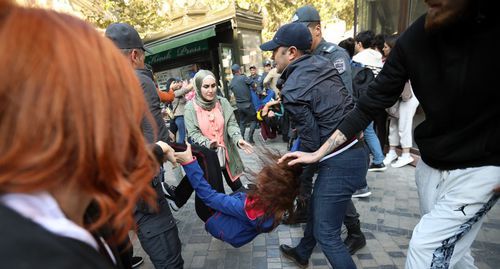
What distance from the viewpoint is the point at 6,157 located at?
0.55m

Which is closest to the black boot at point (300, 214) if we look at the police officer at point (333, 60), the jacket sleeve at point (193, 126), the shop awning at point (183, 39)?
the police officer at point (333, 60)

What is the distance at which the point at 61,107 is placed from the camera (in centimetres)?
57

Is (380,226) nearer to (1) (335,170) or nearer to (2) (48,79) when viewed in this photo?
(1) (335,170)

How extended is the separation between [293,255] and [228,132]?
4.92 ft

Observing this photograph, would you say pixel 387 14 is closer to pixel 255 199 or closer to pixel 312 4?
pixel 255 199

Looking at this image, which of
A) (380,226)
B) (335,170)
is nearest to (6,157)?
(335,170)

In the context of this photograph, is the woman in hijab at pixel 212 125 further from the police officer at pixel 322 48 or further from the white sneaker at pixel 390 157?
Result: the white sneaker at pixel 390 157

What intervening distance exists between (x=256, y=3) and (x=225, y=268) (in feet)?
46.7

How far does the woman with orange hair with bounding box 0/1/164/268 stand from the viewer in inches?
21.5

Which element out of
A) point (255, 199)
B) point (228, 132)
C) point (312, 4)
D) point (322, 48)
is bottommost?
point (255, 199)

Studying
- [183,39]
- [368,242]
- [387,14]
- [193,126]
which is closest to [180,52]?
[183,39]

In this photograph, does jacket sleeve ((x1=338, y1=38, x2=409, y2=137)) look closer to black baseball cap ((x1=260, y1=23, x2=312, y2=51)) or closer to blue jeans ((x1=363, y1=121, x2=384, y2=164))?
black baseball cap ((x1=260, y1=23, x2=312, y2=51))

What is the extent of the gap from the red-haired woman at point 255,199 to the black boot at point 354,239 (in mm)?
897

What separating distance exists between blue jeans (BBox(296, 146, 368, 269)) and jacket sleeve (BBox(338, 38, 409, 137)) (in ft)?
0.77
